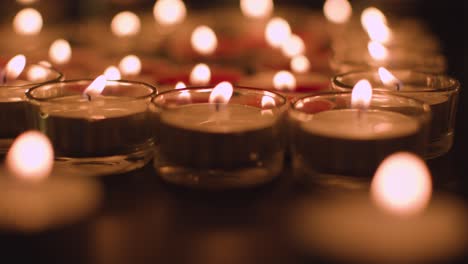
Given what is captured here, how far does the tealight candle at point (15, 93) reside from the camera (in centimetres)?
111

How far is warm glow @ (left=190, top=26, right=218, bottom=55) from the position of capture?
5.57 ft

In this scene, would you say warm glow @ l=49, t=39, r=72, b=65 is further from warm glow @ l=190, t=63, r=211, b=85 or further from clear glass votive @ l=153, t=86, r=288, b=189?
clear glass votive @ l=153, t=86, r=288, b=189

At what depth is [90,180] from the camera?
987mm

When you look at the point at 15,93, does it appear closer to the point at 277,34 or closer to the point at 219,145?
the point at 219,145

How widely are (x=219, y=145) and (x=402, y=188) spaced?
0.84 feet

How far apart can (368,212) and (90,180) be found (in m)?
0.40

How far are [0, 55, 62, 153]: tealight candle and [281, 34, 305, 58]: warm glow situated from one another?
619 mm

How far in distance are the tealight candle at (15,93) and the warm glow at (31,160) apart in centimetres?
14

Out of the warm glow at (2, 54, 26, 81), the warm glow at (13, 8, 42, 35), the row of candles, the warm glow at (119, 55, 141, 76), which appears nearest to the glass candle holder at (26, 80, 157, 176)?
the row of candles

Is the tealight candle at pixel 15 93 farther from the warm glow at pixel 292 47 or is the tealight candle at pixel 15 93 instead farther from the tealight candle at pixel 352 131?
the warm glow at pixel 292 47

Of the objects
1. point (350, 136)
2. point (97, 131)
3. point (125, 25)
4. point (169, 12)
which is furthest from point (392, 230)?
point (169, 12)

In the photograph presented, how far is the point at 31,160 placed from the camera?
3.05ft

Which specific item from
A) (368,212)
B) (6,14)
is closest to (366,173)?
(368,212)

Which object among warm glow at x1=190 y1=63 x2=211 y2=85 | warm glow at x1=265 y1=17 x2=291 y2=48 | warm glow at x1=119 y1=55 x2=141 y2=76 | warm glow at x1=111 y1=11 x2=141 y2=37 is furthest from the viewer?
warm glow at x1=111 y1=11 x2=141 y2=37
